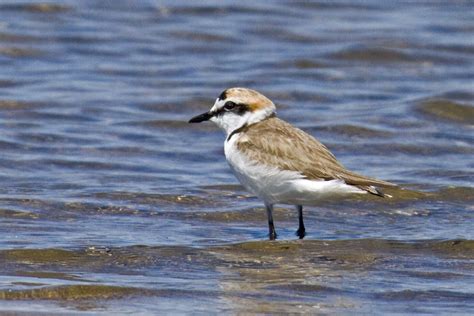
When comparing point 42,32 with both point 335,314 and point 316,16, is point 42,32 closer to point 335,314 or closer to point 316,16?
point 316,16

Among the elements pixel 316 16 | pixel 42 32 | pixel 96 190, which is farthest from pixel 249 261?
pixel 316 16

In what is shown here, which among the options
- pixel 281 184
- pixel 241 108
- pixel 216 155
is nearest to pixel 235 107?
pixel 241 108

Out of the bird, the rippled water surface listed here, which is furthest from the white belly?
the rippled water surface

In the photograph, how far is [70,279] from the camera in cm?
745

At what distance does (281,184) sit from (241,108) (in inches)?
31.0

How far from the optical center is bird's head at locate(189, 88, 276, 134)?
9117 mm

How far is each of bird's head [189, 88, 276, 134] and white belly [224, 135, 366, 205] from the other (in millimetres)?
386

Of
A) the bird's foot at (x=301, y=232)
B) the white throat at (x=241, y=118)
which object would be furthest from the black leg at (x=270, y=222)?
the white throat at (x=241, y=118)

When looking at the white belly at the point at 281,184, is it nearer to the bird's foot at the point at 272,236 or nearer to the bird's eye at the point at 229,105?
the bird's foot at the point at 272,236

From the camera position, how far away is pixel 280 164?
341 inches

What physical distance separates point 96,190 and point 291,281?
10.1ft

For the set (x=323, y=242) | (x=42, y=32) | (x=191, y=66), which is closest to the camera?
(x=323, y=242)

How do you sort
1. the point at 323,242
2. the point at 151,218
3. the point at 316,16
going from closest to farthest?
the point at 323,242 → the point at 151,218 → the point at 316,16

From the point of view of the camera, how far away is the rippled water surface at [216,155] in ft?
24.3
